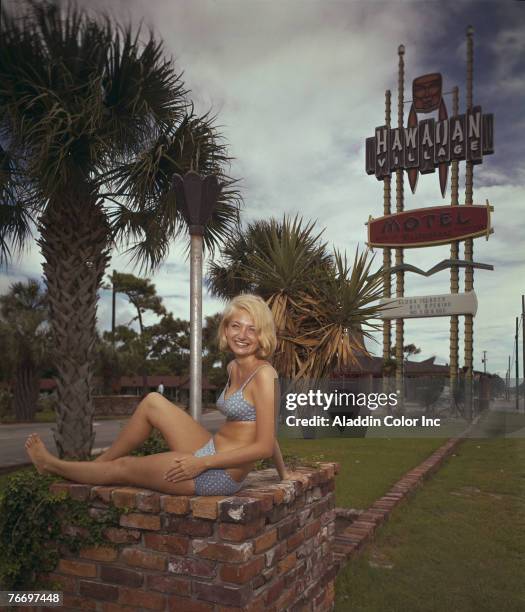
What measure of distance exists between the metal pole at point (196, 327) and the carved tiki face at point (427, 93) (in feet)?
81.9

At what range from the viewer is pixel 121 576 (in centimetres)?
275

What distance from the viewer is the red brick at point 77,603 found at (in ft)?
9.31

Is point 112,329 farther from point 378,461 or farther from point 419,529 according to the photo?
point 419,529

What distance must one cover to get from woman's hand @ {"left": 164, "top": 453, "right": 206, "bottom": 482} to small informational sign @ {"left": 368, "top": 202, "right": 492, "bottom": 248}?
23931 mm

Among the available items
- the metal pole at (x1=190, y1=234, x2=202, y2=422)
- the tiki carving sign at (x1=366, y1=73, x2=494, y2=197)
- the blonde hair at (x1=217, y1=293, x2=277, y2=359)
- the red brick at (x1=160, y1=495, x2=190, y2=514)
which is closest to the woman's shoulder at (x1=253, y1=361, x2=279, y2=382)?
the blonde hair at (x1=217, y1=293, x2=277, y2=359)

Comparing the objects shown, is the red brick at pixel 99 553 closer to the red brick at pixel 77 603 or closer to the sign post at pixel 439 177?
the red brick at pixel 77 603

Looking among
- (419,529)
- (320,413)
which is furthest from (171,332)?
(419,529)

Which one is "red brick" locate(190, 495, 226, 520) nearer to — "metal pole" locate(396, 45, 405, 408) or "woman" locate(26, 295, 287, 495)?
"woman" locate(26, 295, 287, 495)

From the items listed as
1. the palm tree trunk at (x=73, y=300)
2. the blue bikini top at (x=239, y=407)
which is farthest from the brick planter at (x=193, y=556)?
the palm tree trunk at (x=73, y=300)

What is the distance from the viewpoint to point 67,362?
7.40 metres

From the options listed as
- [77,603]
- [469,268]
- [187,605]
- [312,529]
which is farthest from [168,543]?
[469,268]

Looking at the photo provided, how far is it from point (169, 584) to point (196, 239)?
2579mm

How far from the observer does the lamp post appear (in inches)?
169

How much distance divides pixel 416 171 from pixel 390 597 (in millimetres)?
24831
